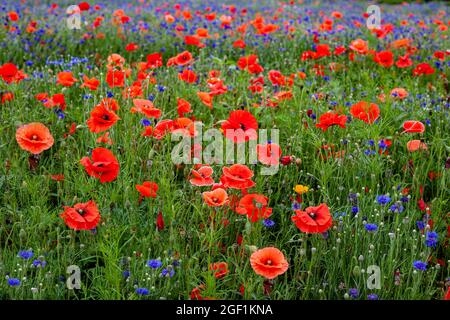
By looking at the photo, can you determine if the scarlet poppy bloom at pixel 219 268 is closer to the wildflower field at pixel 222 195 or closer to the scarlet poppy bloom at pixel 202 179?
the wildflower field at pixel 222 195

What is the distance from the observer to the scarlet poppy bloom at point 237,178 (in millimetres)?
2392

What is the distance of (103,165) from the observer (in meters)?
2.54

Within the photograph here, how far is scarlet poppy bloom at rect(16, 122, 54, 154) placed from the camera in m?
2.60

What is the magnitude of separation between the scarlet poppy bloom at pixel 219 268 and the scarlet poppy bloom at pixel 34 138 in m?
0.91

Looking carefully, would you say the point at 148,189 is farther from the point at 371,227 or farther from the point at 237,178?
the point at 371,227

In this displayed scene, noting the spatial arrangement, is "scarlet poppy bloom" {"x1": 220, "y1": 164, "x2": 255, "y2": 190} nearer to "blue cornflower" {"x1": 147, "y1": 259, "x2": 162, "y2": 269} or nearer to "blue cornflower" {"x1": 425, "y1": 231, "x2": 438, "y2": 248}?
"blue cornflower" {"x1": 147, "y1": 259, "x2": 162, "y2": 269}

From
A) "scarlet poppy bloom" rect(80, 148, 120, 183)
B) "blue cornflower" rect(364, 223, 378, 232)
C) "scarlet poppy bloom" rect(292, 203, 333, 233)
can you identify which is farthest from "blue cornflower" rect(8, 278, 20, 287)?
"blue cornflower" rect(364, 223, 378, 232)

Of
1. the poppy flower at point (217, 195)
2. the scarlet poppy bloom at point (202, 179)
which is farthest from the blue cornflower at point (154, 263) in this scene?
the scarlet poppy bloom at point (202, 179)

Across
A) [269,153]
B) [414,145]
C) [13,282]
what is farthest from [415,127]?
[13,282]

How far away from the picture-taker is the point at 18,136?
8.53ft

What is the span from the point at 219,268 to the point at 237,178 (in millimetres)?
Answer: 365

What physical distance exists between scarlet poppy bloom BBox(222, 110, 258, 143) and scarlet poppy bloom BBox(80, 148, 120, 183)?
59 centimetres

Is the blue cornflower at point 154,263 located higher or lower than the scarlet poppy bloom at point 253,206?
lower
